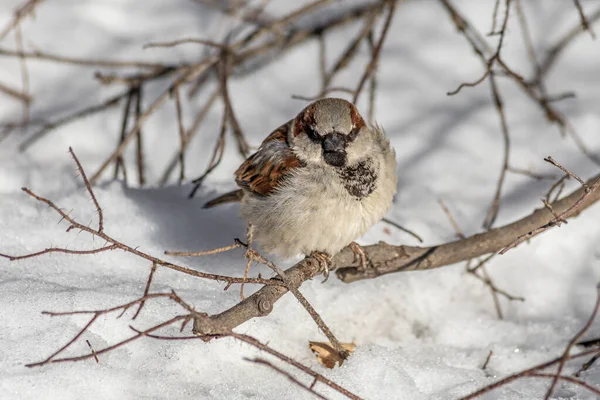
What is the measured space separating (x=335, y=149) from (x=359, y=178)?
0.45 feet

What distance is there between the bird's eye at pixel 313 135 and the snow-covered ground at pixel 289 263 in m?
0.59

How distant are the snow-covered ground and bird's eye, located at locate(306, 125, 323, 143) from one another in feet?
1.93

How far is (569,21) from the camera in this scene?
14.5ft

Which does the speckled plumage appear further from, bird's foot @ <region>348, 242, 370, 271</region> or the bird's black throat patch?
bird's foot @ <region>348, 242, 370, 271</region>

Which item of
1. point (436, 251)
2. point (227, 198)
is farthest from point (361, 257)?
point (227, 198)

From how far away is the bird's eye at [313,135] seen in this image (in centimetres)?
264

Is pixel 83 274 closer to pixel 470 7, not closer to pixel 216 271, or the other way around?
pixel 216 271

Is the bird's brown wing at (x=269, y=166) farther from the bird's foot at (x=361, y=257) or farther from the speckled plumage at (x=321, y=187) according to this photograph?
the bird's foot at (x=361, y=257)

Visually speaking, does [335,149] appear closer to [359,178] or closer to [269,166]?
[359,178]

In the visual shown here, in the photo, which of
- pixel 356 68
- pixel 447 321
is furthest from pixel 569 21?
pixel 447 321

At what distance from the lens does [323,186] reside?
8.46 ft

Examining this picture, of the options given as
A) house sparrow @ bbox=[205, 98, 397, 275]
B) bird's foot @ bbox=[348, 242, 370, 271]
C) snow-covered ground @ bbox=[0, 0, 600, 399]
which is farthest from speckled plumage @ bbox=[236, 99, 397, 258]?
snow-covered ground @ bbox=[0, 0, 600, 399]

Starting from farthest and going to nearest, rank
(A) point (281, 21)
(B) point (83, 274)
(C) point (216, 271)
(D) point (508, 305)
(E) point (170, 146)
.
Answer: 1. (E) point (170, 146)
2. (A) point (281, 21)
3. (D) point (508, 305)
4. (C) point (216, 271)
5. (B) point (83, 274)

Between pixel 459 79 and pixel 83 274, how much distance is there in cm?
260
